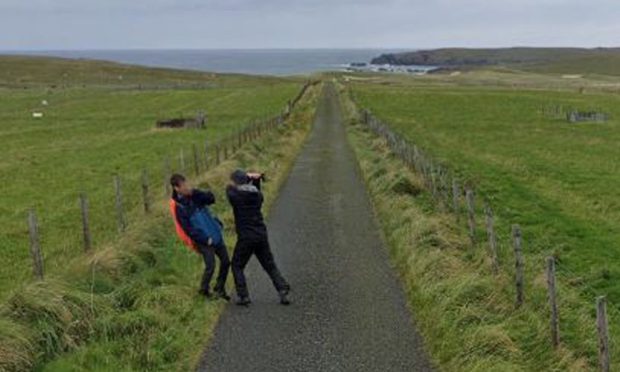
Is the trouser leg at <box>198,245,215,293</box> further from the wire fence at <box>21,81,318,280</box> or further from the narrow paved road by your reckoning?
the wire fence at <box>21,81,318,280</box>

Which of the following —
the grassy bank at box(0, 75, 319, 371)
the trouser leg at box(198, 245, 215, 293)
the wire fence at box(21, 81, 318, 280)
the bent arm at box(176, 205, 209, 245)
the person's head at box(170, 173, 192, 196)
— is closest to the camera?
the grassy bank at box(0, 75, 319, 371)

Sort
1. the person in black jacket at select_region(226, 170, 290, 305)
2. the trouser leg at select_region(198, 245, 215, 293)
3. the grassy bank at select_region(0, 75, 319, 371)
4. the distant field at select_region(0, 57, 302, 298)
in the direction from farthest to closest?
the distant field at select_region(0, 57, 302, 298)
the trouser leg at select_region(198, 245, 215, 293)
the person in black jacket at select_region(226, 170, 290, 305)
the grassy bank at select_region(0, 75, 319, 371)

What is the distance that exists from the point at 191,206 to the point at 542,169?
78.2ft

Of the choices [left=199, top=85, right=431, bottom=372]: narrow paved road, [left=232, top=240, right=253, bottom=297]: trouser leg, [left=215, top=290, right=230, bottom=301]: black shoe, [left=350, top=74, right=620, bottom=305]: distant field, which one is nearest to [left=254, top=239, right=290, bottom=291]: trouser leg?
[left=232, top=240, right=253, bottom=297]: trouser leg

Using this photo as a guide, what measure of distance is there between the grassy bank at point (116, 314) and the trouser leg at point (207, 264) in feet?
0.92

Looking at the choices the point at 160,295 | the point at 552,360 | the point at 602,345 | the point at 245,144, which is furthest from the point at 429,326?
the point at 245,144

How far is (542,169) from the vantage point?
109 feet

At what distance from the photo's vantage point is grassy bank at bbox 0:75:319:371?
1000 cm

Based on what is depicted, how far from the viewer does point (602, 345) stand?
8883 millimetres

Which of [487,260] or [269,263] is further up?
[269,263]

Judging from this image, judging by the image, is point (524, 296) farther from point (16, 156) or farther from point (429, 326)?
point (16, 156)

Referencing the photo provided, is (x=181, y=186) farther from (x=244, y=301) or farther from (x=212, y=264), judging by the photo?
(x=244, y=301)

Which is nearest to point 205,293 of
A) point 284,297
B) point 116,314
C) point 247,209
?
point 284,297

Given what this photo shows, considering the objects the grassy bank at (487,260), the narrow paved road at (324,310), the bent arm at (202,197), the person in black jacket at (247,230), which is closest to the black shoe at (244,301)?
the person in black jacket at (247,230)
